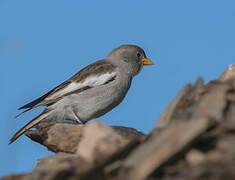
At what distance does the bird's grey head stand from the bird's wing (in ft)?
2.85

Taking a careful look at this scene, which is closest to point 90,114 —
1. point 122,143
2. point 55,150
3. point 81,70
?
point 81,70

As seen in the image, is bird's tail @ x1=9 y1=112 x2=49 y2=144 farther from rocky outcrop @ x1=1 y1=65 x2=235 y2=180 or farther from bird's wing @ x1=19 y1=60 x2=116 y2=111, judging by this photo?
rocky outcrop @ x1=1 y1=65 x2=235 y2=180

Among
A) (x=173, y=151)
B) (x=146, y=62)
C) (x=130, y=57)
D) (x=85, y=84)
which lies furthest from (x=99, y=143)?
(x=146, y=62)

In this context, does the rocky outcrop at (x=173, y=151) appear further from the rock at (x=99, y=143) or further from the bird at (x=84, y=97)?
the bird at (x=84, y=97)

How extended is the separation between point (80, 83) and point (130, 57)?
2.05m

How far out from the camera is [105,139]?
15.6 feet

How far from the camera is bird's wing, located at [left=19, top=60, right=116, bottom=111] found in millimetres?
10070

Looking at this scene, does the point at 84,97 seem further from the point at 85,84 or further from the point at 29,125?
the point at 29,125

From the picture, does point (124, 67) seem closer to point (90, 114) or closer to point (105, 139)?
point (90, 114)

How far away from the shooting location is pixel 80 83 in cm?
1024

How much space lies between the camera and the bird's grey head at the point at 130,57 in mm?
11375

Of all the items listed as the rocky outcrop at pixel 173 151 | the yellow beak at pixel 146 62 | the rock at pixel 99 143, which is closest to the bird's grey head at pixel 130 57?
the yellow beak at pixel 146 62

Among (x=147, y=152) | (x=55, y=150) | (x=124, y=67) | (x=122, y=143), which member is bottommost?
(x=147, y=152)

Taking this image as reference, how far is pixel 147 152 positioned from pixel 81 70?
685cm
